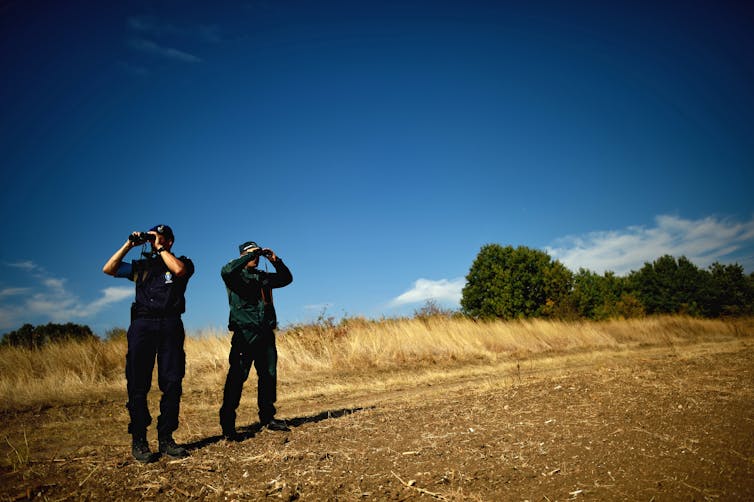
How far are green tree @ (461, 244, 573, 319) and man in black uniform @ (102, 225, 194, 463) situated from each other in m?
23.0

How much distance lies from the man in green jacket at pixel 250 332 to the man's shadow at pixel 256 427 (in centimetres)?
19

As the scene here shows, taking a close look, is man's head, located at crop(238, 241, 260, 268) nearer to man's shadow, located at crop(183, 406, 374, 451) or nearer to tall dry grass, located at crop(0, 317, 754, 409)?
man's shadow, located at crop(183, 406, 374, 451)

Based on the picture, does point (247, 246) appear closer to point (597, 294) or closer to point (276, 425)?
point (276, 425)

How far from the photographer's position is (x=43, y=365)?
9.81 meters

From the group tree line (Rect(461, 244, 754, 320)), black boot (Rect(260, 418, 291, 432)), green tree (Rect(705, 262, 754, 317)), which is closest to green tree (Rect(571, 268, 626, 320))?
Answer: tree line (Rect(461, 244, 754, 320))

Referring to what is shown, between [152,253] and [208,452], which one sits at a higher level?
[152,253]

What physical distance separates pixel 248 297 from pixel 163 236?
119 cm

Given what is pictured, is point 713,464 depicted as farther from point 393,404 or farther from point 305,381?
point 305,381

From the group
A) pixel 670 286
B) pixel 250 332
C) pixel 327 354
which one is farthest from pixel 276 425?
pixel 670 286

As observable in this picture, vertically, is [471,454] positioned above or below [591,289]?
below

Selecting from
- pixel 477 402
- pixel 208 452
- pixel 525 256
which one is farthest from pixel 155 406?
pixel 525 256

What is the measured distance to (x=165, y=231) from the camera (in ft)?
14.0

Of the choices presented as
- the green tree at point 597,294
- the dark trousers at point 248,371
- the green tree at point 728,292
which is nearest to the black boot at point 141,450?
the dark trousers at point 248,371

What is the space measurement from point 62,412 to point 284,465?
670 cm
